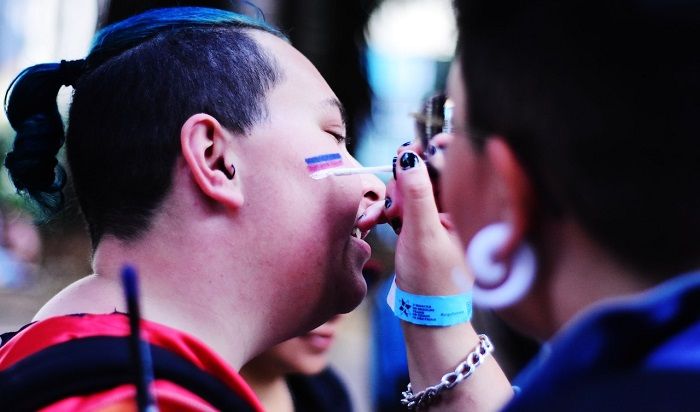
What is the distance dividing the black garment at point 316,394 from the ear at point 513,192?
1683 mm

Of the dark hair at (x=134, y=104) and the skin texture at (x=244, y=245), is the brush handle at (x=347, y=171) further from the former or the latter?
the dark hair at (x=134, y=104)

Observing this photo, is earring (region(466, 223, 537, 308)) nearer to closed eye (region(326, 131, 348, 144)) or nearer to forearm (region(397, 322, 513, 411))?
forearm (region(397, 322, 513, 411))

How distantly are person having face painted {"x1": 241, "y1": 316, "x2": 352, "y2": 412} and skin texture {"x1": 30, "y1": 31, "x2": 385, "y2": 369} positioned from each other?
0.65 metres

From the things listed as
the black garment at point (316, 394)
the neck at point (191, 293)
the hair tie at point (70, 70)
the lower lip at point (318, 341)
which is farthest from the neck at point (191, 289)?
the black garment at point (316, 394)

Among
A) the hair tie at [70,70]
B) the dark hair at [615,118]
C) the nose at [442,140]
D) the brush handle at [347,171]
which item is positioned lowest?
the brush handle at [347,171]

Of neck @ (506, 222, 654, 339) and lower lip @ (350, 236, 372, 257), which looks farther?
lower lip @ (350, 236, 372, 257)

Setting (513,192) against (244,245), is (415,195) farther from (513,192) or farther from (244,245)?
(513,192)

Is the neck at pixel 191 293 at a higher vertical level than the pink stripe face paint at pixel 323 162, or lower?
lower

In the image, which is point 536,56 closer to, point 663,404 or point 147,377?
point 663,404

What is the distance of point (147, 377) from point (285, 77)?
37.8 inches

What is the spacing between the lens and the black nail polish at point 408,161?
173cm

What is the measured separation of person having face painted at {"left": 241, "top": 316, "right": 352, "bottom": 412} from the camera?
2422 millimetres

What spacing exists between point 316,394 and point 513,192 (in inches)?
Answer: 70.4

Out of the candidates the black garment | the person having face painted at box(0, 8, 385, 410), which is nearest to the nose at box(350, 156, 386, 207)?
the person having face painted at box(0, 8, 385, 410)
